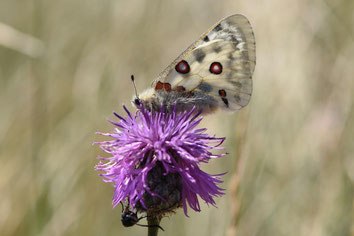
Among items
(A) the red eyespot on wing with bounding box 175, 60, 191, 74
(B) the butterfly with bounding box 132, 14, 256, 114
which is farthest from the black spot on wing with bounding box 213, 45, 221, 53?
(A) the red eyespot on wing with bounding box 175, 60, 191, 74

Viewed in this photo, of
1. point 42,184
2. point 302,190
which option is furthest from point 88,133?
point 302,190

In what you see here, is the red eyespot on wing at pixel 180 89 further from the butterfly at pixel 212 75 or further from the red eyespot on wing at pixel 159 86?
the red eyespot on wing at pixel 159 86

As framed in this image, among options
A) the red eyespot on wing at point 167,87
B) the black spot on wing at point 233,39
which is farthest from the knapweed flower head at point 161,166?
the black spot on wing at point 233,39

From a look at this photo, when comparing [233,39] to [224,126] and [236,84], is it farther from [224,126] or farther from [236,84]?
[224,126]

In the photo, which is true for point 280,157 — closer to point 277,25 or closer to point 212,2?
point 277,25

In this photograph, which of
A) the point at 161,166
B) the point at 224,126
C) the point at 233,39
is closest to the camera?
the point at 161,166

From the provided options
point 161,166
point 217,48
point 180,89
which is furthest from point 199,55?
point 161,166
